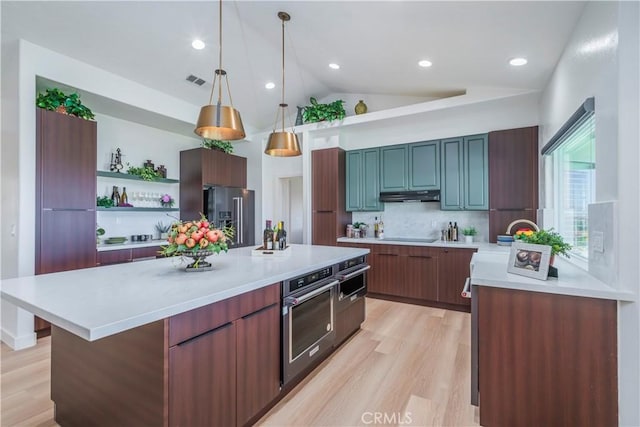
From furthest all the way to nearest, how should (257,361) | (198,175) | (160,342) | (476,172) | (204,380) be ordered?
(198,175)
(476,172)
(257,361)
(204,380)
(160,342)

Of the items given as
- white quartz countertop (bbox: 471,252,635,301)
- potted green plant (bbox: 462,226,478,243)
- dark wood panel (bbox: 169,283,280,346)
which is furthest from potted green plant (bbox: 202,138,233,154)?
white quartz countertop (bbox: 471,252,635,301)

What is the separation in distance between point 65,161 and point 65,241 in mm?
891

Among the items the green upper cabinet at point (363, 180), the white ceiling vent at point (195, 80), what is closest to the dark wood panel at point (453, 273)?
the green upper cabinet at point (363, 180)

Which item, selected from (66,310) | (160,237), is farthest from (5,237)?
(66,310)

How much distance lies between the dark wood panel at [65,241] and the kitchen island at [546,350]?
4047 millimetres

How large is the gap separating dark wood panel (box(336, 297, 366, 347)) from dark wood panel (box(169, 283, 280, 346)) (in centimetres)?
106

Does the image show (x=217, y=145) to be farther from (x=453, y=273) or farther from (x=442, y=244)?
(x=453, y=273)

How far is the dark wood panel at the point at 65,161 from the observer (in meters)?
3.14

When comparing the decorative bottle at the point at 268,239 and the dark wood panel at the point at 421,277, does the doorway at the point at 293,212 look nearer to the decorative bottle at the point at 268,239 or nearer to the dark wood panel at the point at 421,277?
the dark wood panel at the point at 421,277

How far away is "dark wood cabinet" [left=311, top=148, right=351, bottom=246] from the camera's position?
4969 millimetres

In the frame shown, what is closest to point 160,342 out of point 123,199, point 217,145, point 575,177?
point 575,177

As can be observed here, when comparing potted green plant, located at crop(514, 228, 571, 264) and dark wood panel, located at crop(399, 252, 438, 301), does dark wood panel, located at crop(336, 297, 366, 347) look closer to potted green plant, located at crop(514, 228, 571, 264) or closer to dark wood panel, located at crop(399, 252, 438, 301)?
dark wood panel, located at crop(399, 252, 438, 301)

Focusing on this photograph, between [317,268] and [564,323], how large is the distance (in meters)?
1.51

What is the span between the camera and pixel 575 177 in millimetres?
2596
